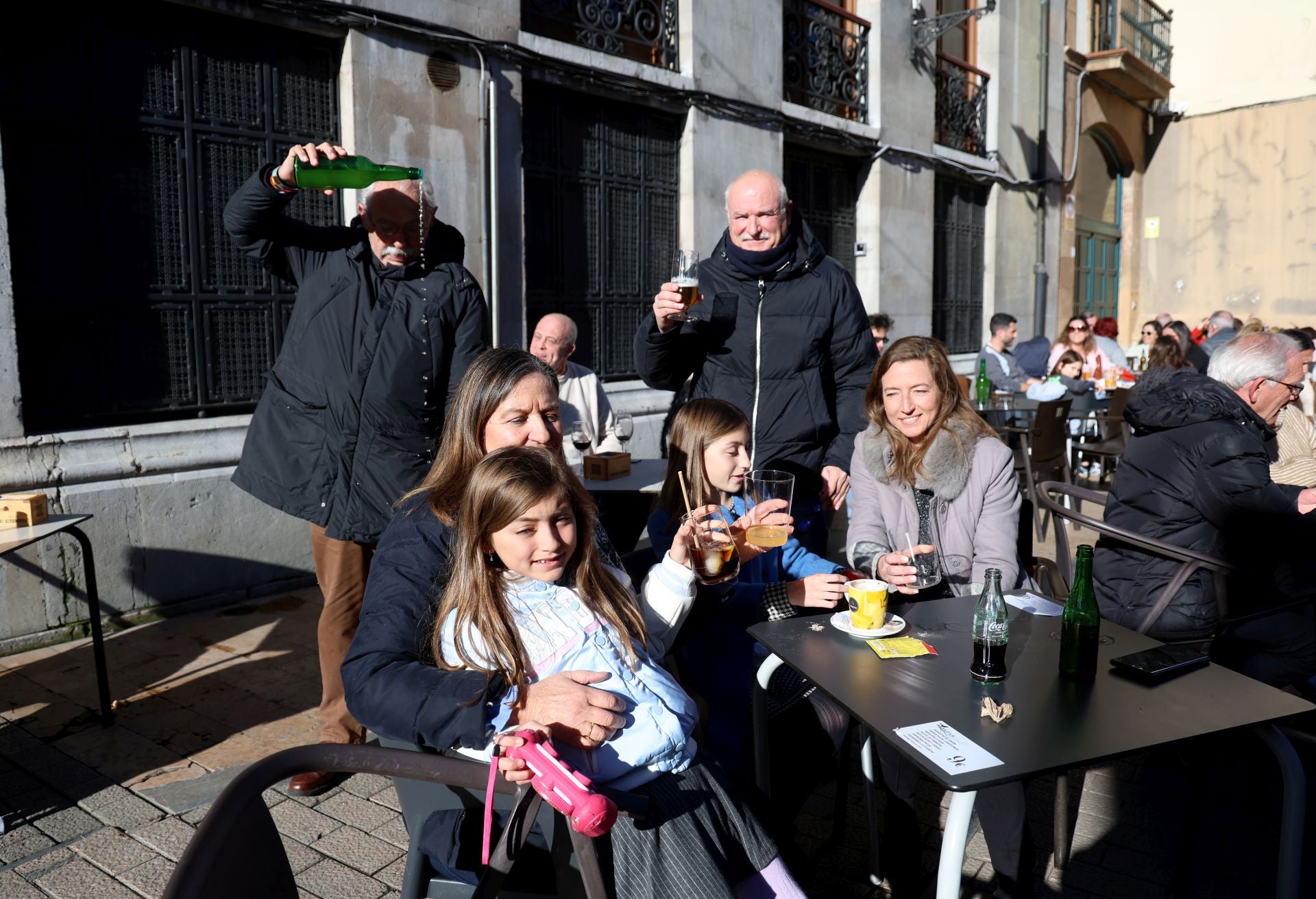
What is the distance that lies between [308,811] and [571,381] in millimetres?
2780

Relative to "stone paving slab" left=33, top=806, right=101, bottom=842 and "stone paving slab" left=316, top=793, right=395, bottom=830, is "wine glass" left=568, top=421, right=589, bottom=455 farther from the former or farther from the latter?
"stone paving slab" left=33, top=806, right=101, bottom=842

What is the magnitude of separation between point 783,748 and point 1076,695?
0.91 m

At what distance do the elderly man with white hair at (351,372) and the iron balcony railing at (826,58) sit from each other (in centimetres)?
724

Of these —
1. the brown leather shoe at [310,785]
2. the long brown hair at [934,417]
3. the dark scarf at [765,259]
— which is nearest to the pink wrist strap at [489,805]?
the brown leather shoe at [310,785]

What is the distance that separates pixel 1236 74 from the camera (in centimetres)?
1838

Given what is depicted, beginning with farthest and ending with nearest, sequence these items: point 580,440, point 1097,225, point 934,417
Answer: point 1097,225 → point 580,440 → point 934,417

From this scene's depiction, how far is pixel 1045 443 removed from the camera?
6.68 m

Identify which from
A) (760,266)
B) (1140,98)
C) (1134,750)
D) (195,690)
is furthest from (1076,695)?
(1140,98)

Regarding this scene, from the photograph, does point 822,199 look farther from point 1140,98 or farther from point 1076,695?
point 1140,98

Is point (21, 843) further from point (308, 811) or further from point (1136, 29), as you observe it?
point (1136, 29)

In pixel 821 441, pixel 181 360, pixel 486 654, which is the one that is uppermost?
pixel 181 360

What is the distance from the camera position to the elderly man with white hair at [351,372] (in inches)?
124

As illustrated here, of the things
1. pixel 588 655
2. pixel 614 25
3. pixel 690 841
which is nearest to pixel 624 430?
pixel 588 655

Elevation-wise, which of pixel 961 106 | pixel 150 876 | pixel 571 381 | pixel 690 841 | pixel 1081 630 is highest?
pixel 961 106
